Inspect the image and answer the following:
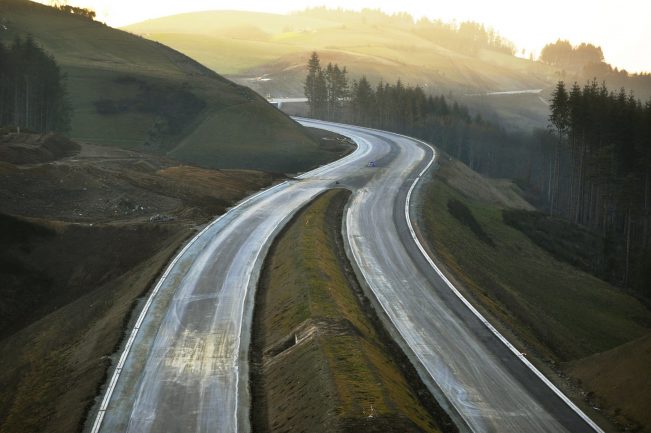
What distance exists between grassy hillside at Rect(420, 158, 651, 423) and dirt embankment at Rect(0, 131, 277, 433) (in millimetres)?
19386

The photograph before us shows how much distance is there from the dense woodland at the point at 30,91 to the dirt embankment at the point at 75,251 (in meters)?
22.5

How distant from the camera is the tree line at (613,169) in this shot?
251 ft

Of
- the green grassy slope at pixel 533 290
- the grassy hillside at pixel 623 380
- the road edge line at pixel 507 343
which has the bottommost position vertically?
the green grassy slope at pixel 533 290

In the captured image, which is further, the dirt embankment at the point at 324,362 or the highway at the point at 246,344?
the highway at the point at 246,344

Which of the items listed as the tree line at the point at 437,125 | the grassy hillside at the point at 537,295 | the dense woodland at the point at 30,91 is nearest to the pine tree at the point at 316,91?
the tree line at the point at 437,125

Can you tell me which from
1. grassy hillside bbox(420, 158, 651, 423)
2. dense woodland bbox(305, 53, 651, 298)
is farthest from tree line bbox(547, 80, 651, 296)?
grassy hillside bbox(420, 158, 651, 423)

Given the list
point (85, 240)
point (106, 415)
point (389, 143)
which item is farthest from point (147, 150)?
point (106, 415)

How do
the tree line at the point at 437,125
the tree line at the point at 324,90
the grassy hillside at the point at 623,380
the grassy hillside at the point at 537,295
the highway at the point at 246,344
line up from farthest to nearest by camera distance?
the tree line at the point at 324,90 < the tree line at the point at 437,125 < the grassy hillside at the point at 537,295 < the highway at the point at 246,344 < the grassy hillside at the point at 623,380

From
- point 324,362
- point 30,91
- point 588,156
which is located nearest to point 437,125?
point 588,156

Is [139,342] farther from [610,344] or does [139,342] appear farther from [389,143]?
[389,143]

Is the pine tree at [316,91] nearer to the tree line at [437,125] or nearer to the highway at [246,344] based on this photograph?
the tree line at [437,125]

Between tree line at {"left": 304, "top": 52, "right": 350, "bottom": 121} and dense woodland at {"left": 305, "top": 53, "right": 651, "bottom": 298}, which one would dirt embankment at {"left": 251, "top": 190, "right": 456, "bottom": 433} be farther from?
tree line at {"left": 304, "top": 52, "right": 350, "bottom": 121}

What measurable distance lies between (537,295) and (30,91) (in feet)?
241

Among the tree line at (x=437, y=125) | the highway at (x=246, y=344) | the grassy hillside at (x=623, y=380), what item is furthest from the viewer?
the tree line at (x=437, y=125)
